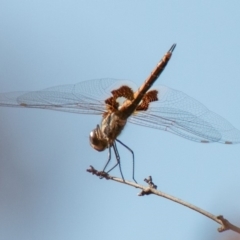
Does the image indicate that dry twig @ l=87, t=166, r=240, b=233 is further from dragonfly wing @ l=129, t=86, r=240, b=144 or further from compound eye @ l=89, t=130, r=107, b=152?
dragonfly wing @ l=129, t=86, r=240, b=144

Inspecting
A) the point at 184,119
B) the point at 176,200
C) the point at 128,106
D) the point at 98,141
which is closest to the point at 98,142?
the point at 98,141

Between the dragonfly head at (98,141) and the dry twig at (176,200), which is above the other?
the dry twig at (176,200)

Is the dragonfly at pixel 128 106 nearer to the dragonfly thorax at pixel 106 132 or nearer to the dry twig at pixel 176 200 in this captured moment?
the dragonfly thorax at pixel 106 132

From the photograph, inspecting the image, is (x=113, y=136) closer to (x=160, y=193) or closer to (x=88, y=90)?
(x=88, y=90)

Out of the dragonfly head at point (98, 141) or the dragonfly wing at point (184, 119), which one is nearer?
the dragonfly head at point (98, 141)

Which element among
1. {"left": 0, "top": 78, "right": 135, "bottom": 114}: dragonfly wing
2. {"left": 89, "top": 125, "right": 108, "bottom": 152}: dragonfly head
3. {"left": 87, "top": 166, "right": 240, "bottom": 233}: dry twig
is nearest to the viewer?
{"left": 87, "top": 166, "right": 240, "bottom": 233}: dry twig

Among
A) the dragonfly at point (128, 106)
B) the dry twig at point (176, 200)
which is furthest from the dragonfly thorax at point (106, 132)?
the dry twig at point (176, 200)

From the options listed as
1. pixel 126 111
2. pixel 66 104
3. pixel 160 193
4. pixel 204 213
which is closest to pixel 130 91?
pixel 126 111

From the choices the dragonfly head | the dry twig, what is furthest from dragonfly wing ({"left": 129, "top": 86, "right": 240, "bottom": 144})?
the dry twig
